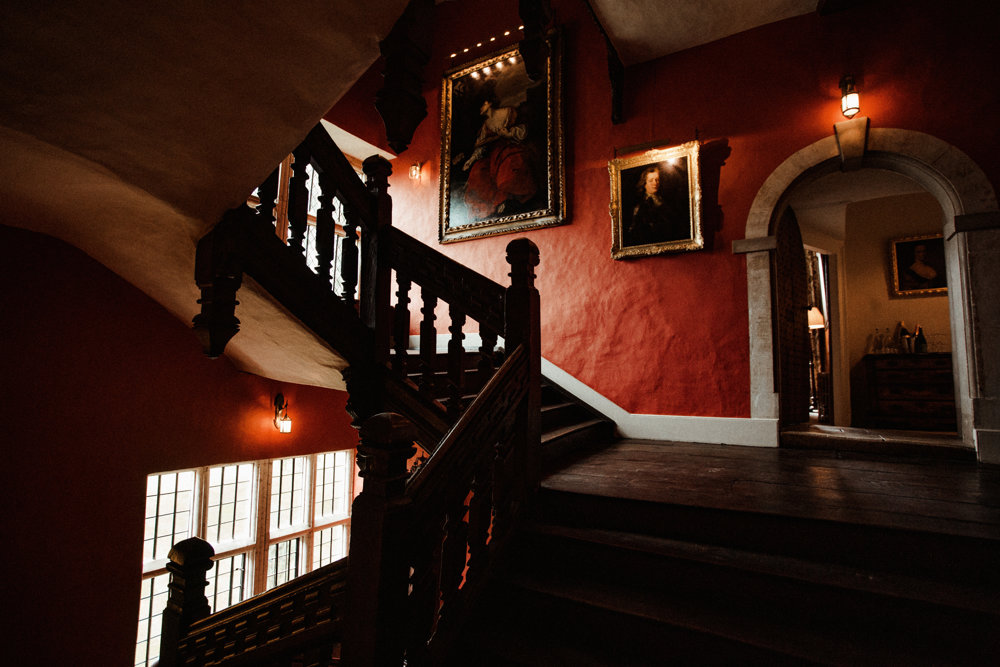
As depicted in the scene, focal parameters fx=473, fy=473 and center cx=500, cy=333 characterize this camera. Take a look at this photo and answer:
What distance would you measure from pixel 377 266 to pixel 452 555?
59.6 inches

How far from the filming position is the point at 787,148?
383 centimetres

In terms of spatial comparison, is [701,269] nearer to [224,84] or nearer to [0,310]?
[224,84]

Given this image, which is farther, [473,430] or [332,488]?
[332,488]

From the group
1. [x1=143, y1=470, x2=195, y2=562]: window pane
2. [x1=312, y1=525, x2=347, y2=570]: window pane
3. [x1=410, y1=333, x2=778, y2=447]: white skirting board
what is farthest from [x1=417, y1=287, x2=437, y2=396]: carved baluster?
[x1=312, y1=525, x2=347, y2=570]: window pane

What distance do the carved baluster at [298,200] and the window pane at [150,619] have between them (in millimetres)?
3306

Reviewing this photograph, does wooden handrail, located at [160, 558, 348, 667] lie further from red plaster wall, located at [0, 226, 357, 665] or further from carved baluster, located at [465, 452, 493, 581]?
red plaster wall, located at [0, 226, 357, 665]

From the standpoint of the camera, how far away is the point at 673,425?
401cm

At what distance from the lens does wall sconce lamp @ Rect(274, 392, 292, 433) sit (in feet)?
12.5

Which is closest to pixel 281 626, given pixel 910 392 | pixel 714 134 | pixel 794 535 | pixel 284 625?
pixel 284 625

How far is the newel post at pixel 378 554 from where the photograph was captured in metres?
1.31

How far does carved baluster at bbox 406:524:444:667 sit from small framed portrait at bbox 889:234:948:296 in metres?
7.34

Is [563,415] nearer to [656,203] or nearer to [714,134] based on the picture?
[656,203]

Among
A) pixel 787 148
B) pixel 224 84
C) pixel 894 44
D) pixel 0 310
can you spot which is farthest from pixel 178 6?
pixel 894 44

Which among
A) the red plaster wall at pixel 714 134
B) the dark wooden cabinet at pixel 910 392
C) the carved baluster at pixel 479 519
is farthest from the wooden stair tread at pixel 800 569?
the dark wooden cabinet at pixel 910 392
